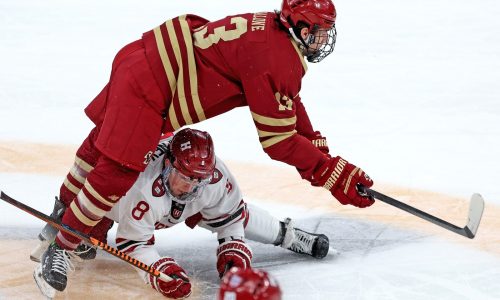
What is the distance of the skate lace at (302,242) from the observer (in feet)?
14.6

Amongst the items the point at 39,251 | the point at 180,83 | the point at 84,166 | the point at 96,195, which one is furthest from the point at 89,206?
the point at 180,83

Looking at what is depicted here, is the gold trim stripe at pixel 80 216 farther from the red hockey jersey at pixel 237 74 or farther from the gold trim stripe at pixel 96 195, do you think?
the red hockey jersey at pixel 237 74

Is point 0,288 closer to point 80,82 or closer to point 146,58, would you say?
point 146,58

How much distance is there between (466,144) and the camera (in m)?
5.65

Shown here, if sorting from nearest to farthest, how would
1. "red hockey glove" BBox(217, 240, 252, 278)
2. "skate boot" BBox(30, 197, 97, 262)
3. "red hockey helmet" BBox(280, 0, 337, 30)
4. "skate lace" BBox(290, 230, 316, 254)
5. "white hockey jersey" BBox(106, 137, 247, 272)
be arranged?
"red hockey helmet" BBox(280, 0, 337, 30), "white hockey jersey" BBox(106, 137, 247, 272), "red hockey glove" BBox(217, 240, 252, 278), "skate boot" BBox(30, 197, 97, 262), "skate lace" BBox(290, 230, 316, 254)

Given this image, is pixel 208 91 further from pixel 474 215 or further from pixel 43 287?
pixel 474 215

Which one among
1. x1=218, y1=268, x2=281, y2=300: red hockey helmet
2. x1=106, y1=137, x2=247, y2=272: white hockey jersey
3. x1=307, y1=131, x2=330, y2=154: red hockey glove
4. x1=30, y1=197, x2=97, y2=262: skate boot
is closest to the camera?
x1=218, y1=268, x2=281, y2=300: red hockey helmet

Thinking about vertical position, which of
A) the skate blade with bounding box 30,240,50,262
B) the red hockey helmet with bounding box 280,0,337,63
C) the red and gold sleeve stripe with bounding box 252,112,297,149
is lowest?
the skate blade with bounding box 30,240,50,262

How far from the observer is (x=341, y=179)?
3988 millimetres

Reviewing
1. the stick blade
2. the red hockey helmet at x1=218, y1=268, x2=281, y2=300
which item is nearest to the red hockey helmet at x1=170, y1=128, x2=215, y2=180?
the stick blade

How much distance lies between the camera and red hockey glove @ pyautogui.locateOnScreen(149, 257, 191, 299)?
12.7 feet

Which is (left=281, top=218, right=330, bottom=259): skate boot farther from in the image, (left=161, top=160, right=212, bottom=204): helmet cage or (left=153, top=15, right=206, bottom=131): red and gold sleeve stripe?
(left=153, top=15, right=206, bottom=131): red and gold sleeve stripe

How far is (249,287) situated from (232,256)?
1781 millimetres

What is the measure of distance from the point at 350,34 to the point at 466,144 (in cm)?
199
